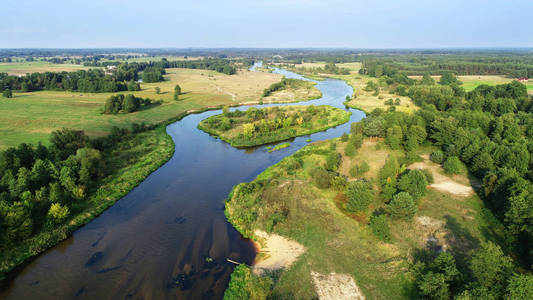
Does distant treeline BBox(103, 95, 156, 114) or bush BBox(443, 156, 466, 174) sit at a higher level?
distant treeline BBox(103, 95, 156, 114)

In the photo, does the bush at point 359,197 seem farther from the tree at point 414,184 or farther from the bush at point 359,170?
the bush at point 359,170

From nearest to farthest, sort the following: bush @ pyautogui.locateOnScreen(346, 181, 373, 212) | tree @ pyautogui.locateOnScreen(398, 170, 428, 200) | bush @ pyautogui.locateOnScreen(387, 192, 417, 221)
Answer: bush @ pyautogui.locateOnScreen(387, 192, 417, 221) < bush @ pyautogui.locateOnScreen(346, 181, 373, 212) < tree @ pyautogui.locateOnScreen(398, 170, 428, 200)

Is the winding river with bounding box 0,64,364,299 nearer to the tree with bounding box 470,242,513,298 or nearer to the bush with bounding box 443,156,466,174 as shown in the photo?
the tree with bounding box 470,242,513,298

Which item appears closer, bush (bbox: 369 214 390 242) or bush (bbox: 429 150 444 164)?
bush (bbox: 369 214 390 242)

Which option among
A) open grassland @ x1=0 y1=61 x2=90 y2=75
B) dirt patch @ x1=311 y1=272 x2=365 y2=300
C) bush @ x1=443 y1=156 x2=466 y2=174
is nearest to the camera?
dirt patch @ x1=311 y1=272 x2=365 y2=300

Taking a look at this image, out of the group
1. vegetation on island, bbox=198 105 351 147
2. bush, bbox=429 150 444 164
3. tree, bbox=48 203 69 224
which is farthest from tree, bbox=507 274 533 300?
vegetation on island, bbox=198 105 351 147

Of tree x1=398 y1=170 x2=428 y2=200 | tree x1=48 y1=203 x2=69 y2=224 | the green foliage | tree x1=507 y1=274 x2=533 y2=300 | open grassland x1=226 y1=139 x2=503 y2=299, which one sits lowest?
the green foliage

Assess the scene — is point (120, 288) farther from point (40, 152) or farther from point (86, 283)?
point (40, 152)

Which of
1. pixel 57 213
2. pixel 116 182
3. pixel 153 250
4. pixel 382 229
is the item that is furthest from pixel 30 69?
pixel 382 229

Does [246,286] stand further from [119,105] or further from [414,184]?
[119,105]
